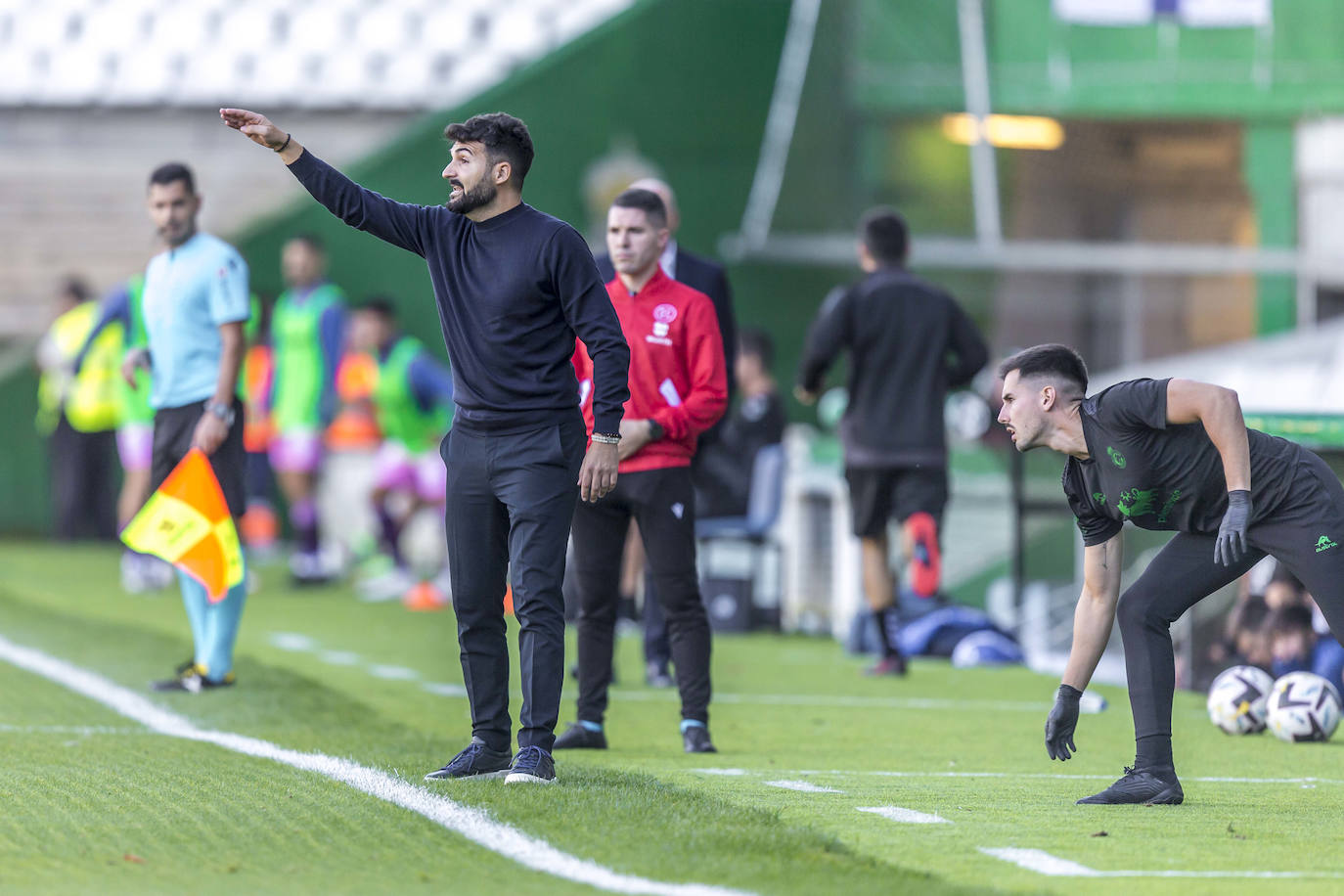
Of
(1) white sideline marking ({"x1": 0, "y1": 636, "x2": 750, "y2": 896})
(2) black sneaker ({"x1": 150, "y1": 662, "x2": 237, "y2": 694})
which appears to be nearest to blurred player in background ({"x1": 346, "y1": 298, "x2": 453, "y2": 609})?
(1) white sideline marking ({"x1": 0, "y1": 636, "x2": 750, "y2": 896})

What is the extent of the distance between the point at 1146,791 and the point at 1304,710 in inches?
79.6

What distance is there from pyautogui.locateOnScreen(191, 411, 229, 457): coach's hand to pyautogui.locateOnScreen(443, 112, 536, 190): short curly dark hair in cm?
272

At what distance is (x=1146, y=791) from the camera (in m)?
5.55

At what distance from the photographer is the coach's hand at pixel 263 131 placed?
546 centimetres

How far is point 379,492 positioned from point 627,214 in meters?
7.54

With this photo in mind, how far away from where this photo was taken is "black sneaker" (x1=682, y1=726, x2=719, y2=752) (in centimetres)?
672

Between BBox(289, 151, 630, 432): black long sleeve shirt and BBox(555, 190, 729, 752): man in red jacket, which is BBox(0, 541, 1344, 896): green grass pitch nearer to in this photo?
BBox(555, 190, 729, 752): man in red jacket

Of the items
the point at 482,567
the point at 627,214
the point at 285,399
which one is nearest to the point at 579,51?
the point at 285,399

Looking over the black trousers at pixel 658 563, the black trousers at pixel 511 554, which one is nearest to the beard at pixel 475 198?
the black trousers at pixel 511 554

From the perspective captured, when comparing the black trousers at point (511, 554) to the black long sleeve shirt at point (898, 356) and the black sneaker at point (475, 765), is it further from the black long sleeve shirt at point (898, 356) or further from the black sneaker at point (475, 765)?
the black long sleeve shirt at point (898, 356)

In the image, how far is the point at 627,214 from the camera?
673 centimetres

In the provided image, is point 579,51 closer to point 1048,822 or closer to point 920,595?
point 920,595

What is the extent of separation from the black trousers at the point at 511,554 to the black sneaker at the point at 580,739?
92cm

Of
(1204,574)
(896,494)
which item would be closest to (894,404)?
(896,494)
